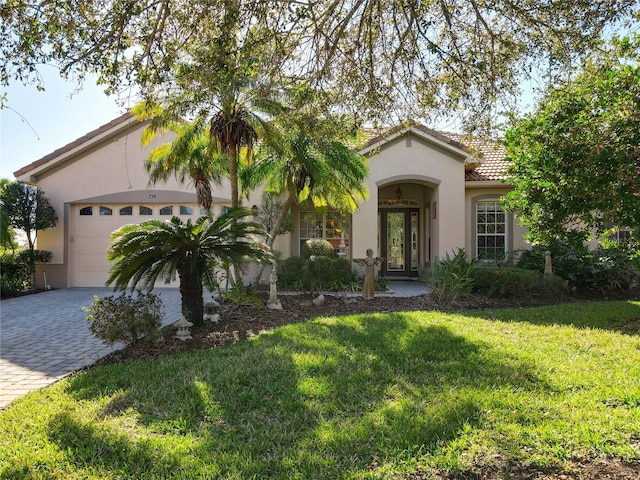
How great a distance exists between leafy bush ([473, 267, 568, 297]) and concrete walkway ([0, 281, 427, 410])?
197cm

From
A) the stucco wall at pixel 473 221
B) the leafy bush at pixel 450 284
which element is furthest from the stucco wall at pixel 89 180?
the stucco wall at pixel 473 221

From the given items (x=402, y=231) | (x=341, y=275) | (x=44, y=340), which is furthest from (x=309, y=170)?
(x=402, y=231)

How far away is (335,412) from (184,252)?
13.7 feet

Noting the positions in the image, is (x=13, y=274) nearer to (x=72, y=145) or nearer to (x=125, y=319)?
(x=72, y=145)

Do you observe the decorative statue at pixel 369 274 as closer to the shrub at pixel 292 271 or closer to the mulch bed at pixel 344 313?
the mulch bed at pixel 344 313

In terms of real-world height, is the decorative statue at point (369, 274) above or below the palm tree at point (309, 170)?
below

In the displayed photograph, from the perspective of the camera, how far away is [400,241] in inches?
678

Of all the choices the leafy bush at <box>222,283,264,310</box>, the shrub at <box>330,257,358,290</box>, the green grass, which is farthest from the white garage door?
the green grass

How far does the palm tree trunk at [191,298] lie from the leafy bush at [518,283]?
7565 mm

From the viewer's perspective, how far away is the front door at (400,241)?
56.3 feet

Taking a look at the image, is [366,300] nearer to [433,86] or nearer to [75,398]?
[433,86]

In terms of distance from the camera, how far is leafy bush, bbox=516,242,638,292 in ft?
39.1

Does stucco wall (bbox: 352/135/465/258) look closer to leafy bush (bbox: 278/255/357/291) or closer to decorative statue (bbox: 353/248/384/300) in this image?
leafy bush (bbox: 278/255/357/291)

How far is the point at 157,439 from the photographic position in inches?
137
